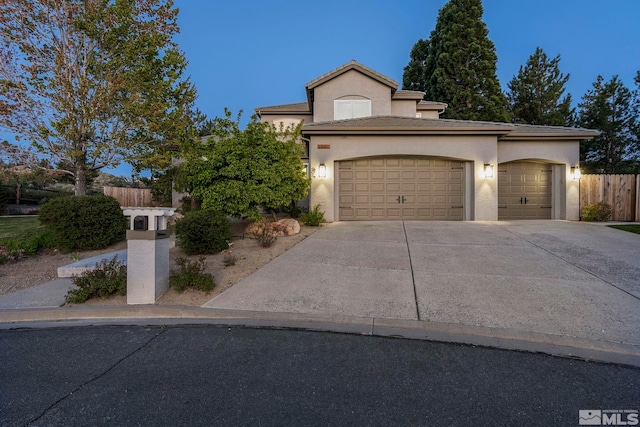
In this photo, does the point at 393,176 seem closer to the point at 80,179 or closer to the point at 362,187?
the point at 362,187

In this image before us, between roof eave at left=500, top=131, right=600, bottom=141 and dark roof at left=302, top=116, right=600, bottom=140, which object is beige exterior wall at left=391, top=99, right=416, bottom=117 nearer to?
dark roof at left=302, top=116, right=600, bottom=140

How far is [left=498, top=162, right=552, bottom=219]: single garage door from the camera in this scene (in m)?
14.2

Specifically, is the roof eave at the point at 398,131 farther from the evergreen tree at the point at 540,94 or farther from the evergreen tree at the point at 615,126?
the evergreen tree at the point at 540,94

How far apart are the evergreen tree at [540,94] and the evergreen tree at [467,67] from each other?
2.64 m

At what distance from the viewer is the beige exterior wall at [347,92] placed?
17.5 meters

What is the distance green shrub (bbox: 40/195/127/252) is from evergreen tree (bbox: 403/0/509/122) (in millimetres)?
25042

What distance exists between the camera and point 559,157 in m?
13.9

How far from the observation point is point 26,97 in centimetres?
1201

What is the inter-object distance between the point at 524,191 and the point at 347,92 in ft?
32.2

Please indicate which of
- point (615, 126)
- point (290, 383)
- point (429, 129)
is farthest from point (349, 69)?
point (615, 126)

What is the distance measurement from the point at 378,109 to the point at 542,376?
15957mm

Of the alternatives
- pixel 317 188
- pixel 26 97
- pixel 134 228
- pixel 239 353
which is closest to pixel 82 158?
pixel 26 97

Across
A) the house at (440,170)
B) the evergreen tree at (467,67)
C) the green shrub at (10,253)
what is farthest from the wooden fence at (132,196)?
the evergreen tree at (467,67)

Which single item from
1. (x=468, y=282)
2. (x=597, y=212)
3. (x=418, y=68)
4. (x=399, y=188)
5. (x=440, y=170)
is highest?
(x=418, y=68)
